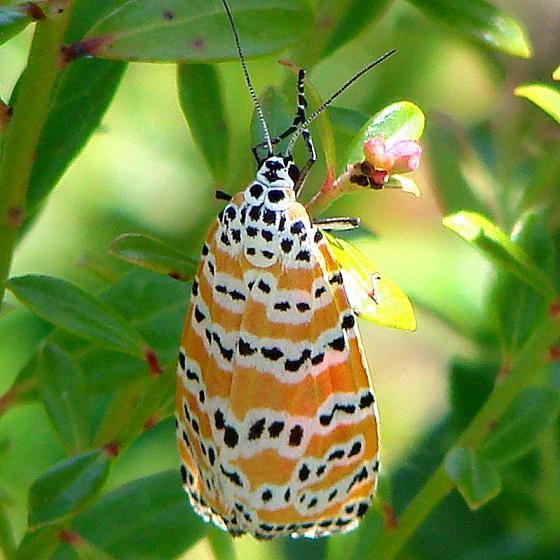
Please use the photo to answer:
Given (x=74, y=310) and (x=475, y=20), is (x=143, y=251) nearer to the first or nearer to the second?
(x=74, y=310)

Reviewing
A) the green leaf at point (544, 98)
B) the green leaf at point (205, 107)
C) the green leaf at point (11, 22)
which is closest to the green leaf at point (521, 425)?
the green leaf at point (544, 98)

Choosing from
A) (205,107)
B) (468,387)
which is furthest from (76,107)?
(468,387)

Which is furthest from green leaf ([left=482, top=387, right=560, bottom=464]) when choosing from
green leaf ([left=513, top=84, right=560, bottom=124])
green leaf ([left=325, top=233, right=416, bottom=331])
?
green leaf ([left=513, top=84, right=560, bottom=124])

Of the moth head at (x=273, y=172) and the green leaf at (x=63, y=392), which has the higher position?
the moth head at (x=273, y=172)

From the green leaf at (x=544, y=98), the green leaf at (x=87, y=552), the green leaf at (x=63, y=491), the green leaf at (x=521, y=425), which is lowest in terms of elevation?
the green leaf at (x=87, y=552)

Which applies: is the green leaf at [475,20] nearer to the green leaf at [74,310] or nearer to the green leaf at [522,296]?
the green leaf at [522,296]

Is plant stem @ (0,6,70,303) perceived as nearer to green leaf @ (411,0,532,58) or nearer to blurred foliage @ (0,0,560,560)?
blurred foliage @ (0,0,560,560)

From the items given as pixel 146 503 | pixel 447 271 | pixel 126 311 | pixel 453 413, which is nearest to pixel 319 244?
pixel 126 311
